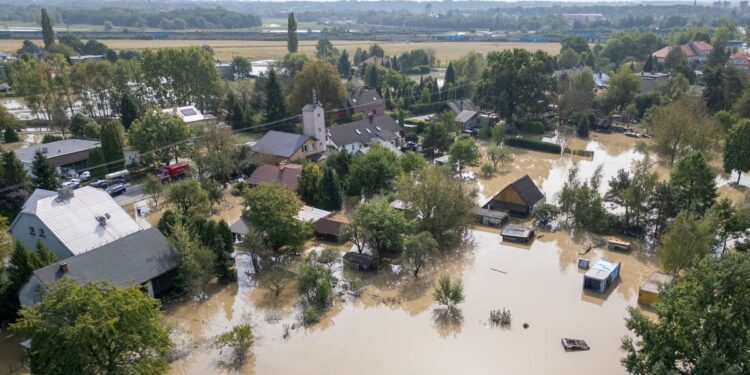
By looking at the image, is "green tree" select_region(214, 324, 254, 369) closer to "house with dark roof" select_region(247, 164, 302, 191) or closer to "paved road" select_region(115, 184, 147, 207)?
"house with dark roof" select_region(247, 164, 302, 191)

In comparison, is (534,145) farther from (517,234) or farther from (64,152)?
(64,152)

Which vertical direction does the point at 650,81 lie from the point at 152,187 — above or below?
above

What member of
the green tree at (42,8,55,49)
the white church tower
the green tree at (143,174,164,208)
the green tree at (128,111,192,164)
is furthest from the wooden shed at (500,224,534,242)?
the green tree at (42,8,55,49)

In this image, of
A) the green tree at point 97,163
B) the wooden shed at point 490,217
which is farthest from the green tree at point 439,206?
the green tree at point 97,163

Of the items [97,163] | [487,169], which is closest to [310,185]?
[487,169]

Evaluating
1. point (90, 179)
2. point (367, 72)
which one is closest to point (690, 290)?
point (90, 179)
